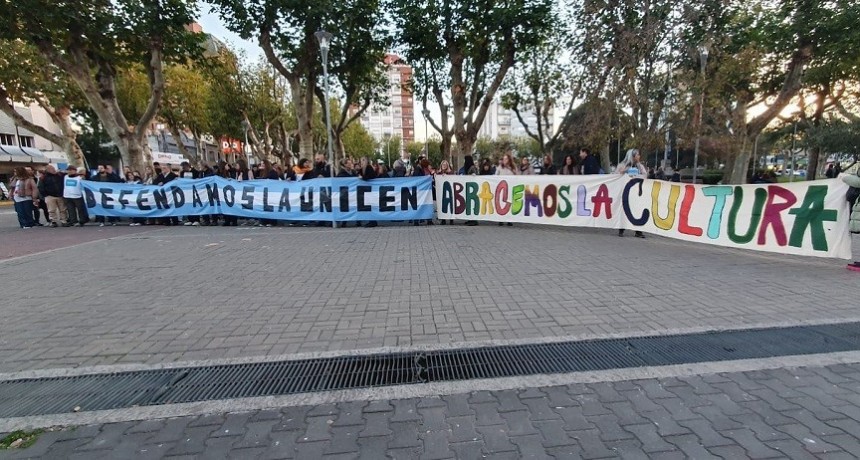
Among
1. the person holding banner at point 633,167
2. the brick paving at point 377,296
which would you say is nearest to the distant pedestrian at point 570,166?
the person holding banner at point 633,167

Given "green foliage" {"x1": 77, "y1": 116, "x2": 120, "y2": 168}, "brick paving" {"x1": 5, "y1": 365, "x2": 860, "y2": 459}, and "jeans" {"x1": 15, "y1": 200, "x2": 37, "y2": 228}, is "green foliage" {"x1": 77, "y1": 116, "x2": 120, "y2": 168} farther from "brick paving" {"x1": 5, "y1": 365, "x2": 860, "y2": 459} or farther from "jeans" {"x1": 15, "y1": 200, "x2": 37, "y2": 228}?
"brick paving" {"x1": 5, "y1": 365, "x2": 860, "y2": 459}

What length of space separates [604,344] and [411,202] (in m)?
8.06

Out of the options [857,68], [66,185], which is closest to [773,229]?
[66,185]

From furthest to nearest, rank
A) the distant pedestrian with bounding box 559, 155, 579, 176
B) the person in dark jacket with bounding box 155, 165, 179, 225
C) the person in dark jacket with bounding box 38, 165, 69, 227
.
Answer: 1. the person in dark jacket with bounding box 155, 165, 179, 225
2. the person in dark jacket with bounding box 38, 165, 69, 227
3. the distant pedestrian with bounding box 559, 155, 579, 176

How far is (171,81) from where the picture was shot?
92.6 ft

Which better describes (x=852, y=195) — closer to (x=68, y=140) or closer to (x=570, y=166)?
(x=570, y=166)

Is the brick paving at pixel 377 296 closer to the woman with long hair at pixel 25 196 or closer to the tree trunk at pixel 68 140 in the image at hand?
the woman with long hair at pixel 25 196

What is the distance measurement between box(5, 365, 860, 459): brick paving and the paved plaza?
0.01 metres

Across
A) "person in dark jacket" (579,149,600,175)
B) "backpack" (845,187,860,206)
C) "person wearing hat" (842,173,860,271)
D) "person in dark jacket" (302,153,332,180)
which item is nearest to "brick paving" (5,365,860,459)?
"person wearing hat" (842,173,860,271)

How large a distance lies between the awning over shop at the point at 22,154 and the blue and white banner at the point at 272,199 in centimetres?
3267

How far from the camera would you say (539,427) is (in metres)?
2.49

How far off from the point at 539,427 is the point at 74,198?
608 inches

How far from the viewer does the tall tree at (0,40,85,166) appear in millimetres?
20188

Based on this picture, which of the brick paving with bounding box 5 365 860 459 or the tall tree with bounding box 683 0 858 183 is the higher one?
the tall tree with bounding box 683 0 858 183
